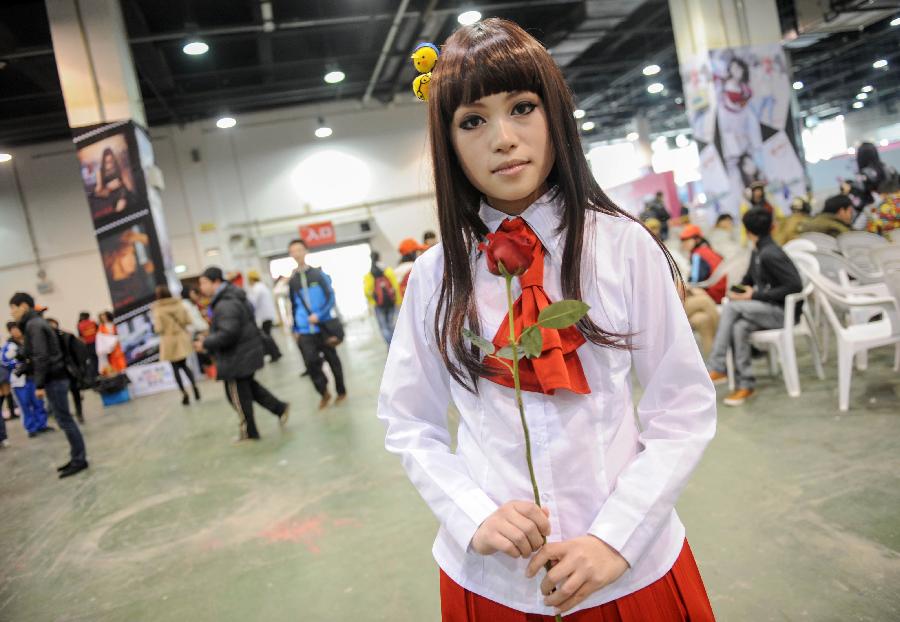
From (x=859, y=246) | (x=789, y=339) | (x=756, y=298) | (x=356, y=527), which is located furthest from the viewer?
(x=859, y=246)

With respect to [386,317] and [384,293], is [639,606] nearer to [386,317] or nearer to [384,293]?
[384,293]

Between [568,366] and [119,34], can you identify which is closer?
[568,366]

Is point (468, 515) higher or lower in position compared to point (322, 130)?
lower

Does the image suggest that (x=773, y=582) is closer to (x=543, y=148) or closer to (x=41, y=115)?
(x=543, y=148)

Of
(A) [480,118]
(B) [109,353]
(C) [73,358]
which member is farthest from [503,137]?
(B) [109,353]

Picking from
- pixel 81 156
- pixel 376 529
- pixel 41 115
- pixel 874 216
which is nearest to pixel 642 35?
pixel 874 216

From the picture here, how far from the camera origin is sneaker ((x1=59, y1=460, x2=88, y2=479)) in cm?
486

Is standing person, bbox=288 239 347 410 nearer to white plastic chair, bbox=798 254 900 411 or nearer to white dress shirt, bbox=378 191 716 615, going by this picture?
white plastic chair, bbox=798 254 900 411

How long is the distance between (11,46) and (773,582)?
10.8 m

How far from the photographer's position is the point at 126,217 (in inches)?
306

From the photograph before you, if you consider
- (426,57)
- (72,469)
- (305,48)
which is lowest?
(72,469)

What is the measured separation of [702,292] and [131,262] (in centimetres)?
676

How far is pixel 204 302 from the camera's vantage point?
8953mm

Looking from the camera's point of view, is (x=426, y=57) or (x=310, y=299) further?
(x=310, y=299)
